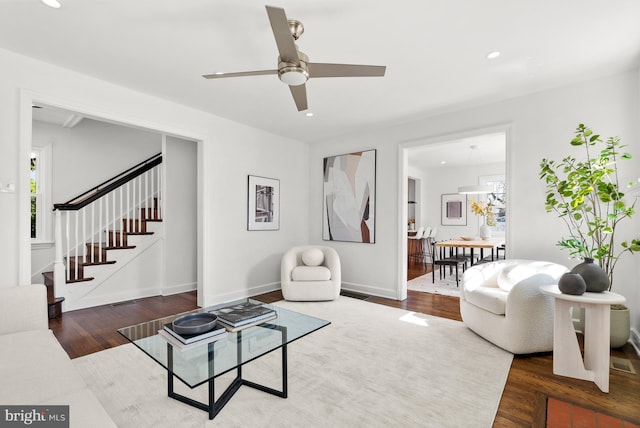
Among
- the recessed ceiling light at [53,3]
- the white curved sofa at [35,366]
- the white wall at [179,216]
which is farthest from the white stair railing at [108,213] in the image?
the recessed ceiling light at [53,3]

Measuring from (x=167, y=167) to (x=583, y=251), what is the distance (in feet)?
17.2

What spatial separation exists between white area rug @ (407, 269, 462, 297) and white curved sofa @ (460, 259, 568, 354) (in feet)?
6.09

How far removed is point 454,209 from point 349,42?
676 cm

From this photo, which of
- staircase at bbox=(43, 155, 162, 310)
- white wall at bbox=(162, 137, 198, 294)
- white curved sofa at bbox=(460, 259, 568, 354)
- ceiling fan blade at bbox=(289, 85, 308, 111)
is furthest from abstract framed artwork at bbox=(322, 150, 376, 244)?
staircase at bbox=(43, 155, 162, 310)

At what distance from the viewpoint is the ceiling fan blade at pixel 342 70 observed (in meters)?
1.98

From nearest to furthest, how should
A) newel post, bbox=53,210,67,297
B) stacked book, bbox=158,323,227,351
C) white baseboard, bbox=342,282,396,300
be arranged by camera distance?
stacked book, bbox=158,323,227,351 → newel post, bbox=53,210,67,297 → white baseboard, bbox=342,282,396,300

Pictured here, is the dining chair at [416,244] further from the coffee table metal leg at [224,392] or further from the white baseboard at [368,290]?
the coffee table metal leg at [224,392]

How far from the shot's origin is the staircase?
388 centimetres

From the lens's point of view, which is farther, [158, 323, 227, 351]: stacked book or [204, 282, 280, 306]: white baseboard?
[204, 282, 280, 306]: white baseboard

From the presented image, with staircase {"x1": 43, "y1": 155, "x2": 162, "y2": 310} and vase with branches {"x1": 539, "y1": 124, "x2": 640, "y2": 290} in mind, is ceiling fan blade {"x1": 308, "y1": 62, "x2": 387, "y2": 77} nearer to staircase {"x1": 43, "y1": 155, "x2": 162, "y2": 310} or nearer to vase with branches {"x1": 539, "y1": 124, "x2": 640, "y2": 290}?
vase with branches {"x1": 539, "y1": 124, "x2": 640, "y2": 290}

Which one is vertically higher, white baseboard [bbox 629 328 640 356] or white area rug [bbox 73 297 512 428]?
white baseboard [bbox 629 328 640 356]

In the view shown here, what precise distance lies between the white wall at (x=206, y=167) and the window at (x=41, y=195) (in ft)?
8.63

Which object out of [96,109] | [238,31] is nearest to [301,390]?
[238,31]

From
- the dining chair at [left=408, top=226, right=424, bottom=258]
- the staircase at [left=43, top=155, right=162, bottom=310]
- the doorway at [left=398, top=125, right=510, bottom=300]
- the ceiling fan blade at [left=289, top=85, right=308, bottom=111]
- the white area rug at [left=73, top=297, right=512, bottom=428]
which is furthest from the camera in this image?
the dining chair at [left=408, top=226, right=424, bottom=258]
